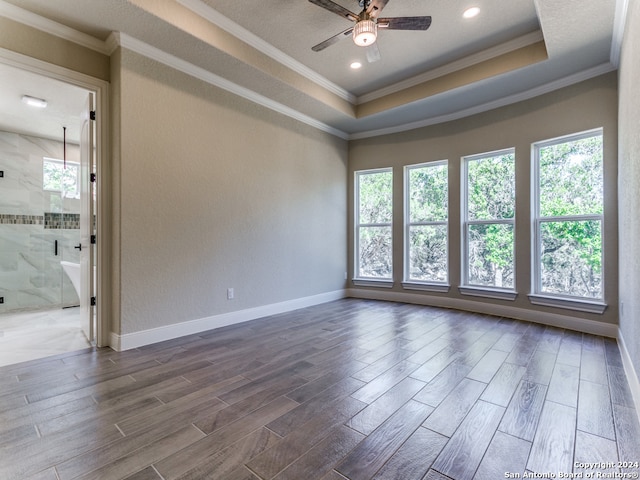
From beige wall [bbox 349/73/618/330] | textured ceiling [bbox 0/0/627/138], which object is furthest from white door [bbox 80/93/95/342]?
beige wall [bbox 349/73/618/330]

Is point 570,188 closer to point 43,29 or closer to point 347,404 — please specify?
point 347,404

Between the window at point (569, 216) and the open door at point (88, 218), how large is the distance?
5086mm

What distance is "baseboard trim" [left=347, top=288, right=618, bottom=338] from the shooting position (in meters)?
3.43

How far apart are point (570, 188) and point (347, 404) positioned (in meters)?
3.71

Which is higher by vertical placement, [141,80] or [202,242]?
[141,80]

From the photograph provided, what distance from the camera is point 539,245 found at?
13.0ft

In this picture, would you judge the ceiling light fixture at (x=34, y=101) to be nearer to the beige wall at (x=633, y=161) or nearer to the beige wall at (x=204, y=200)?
the beige wall at (x=204, y=200)

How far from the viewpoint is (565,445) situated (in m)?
1.54

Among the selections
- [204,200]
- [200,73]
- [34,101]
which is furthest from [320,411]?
[34,101]

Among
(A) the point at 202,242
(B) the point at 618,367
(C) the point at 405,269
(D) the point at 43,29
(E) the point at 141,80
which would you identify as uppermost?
(D) the point at 43,29

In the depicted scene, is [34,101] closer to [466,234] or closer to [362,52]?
[362,52]

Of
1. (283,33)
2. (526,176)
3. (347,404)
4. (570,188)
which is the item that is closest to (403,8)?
(283,33)

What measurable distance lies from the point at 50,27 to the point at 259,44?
1.85 m

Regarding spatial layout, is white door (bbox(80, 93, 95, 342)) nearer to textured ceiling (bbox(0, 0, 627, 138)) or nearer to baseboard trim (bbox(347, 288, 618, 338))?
textured ceiling (bbox(0, 0, 627, 138))
